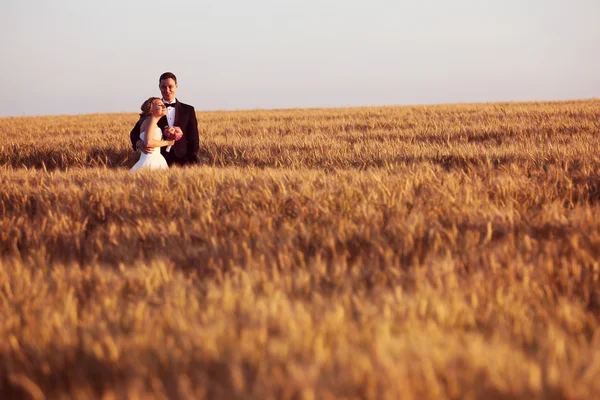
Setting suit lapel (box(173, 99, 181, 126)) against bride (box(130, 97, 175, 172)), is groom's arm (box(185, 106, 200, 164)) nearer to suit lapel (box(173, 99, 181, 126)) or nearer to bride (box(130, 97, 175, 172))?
suit lapel (box(173, 99, 181, 126))

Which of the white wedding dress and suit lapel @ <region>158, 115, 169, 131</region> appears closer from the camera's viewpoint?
the white wedding dress

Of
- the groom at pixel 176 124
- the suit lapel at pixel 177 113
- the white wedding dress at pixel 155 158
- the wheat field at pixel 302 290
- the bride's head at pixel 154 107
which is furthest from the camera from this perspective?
the suit lapel at pixel 177 113

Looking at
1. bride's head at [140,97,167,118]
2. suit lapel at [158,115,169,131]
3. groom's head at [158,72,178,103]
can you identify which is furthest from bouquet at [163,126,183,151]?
groom's head at [158,72,178,103]

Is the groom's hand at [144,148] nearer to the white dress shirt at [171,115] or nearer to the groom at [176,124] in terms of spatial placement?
the groom at [176,124]

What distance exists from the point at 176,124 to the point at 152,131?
1.55 ft

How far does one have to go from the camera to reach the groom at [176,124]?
6.25 m

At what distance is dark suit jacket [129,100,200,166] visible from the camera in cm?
654

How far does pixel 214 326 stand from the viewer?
132 cm

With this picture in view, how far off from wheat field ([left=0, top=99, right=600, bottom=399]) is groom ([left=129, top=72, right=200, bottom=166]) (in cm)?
269

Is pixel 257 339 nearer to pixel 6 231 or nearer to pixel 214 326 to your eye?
pixel 214 326

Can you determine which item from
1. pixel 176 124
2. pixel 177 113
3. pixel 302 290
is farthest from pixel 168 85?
pixel 302 290

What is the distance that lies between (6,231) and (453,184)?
9.17 ft

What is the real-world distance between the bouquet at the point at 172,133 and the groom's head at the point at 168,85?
0.45 meters

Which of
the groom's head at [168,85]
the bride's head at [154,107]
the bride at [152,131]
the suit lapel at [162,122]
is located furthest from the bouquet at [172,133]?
the groom's head at [168,85]
